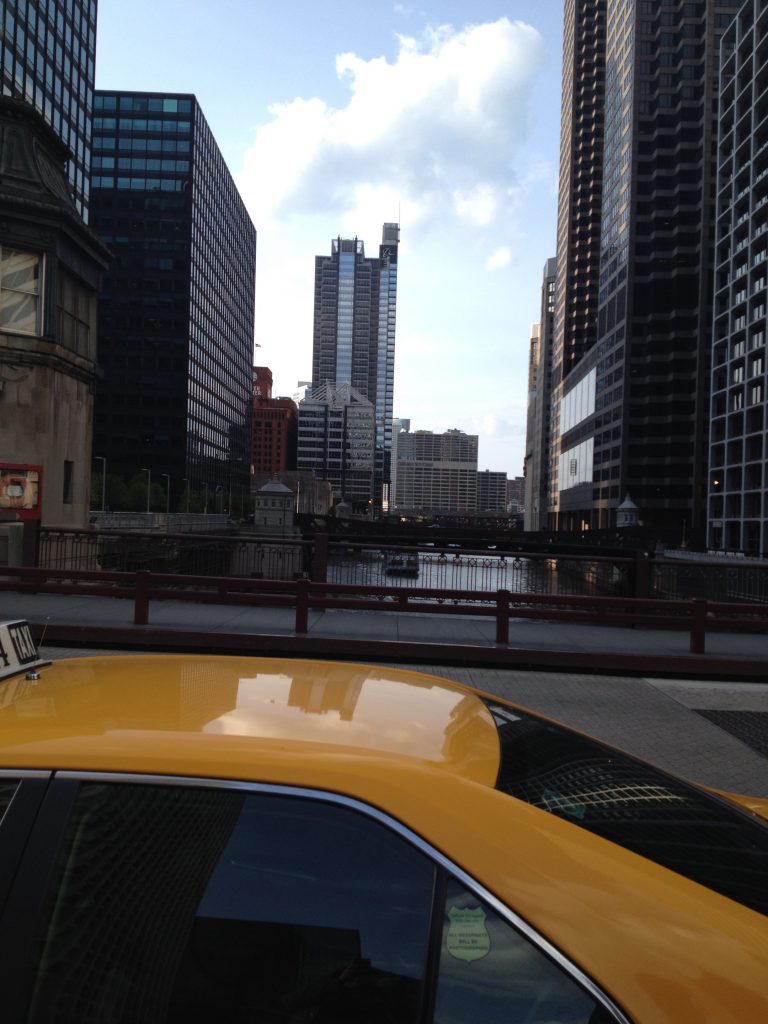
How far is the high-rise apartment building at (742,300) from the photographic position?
68250 mm

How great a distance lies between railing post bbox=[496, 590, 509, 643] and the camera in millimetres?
11810

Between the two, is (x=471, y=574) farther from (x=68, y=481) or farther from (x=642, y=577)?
(x=68, y=481)

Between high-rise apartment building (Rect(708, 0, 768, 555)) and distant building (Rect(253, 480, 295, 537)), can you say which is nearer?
distant building (Rect(253, 480, 295, 537))

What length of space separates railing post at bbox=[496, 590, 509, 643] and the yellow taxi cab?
9810 millimetres

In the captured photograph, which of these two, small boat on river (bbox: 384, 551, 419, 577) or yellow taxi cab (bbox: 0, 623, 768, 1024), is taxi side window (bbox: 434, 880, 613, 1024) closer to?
yellow taxi cab (bbox: 0, 623, 768, 1024)

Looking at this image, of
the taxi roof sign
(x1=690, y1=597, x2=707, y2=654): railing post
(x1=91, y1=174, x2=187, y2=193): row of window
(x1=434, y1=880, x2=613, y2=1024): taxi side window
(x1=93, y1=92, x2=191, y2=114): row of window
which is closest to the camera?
(x1=434, y1=880, x2=613, y2=1024): taxi side window

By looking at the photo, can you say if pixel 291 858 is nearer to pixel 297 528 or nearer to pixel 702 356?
pixel 297 528

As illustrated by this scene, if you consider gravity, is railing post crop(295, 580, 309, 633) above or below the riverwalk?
above

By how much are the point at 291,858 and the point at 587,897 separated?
67 cm

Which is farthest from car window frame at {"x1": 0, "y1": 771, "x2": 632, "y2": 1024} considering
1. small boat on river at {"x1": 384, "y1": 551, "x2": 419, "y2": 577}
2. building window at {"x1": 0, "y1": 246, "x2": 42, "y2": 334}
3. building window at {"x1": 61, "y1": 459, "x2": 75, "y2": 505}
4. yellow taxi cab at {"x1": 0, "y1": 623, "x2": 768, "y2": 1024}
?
building window at {"x1": 61, "y1": 459, "x2": 75, "y2": 505}

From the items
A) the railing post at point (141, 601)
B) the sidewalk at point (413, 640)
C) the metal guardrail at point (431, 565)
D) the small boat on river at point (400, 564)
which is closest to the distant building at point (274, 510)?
the metal guardrail at point (431, 565)

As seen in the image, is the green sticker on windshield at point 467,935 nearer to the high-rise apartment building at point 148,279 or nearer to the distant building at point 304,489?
the high-rise apartment building at point 148,279

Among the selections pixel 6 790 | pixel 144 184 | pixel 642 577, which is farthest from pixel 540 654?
pixel 144 184

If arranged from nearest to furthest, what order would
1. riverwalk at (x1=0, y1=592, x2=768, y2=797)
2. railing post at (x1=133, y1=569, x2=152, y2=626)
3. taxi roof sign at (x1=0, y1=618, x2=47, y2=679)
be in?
taxi roof sign at (x1=0, y1=618, x2=47, y2=679) < riverwalk at (x1=0, y1=592, x2=768, y2=797) < railing post at (x1=133, y1=569, x2=152, y2=626)
